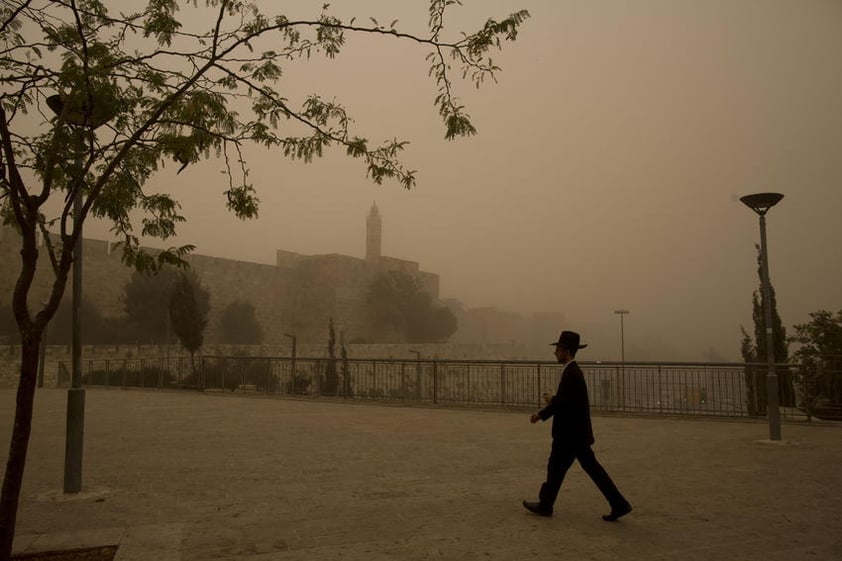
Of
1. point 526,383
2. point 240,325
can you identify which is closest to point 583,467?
point 526,383

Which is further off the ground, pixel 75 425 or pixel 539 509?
pixel 75 425

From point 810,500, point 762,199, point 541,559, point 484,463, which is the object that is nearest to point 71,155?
point 541,559

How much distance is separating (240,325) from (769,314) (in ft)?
182

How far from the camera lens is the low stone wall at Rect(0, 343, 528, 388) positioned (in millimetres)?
28797

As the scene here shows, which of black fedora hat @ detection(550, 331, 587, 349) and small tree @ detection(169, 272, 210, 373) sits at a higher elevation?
small tree @ detection(169, 272, 210, 373)

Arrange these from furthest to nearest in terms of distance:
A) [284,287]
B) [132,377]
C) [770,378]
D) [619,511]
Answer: [284,287] → [132,377] → [770,378] → [619,511]

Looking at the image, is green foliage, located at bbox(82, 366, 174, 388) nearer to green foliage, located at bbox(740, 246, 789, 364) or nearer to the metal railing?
the metal railing

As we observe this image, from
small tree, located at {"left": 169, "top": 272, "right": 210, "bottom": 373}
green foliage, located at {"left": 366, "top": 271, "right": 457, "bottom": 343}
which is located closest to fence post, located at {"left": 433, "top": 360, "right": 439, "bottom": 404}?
small tree, located at {"left": 169, "top": 272, "right": 210, "bottom": 373}

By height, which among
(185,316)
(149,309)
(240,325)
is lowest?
(185,316)

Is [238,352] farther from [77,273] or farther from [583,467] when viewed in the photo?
[583,467]

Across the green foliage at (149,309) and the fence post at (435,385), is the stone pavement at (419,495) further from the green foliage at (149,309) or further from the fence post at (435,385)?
the green foliage at (149,309)

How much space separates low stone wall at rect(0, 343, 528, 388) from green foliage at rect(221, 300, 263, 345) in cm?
1176

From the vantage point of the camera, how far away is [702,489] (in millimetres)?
6312

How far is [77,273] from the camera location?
21.8 ft
